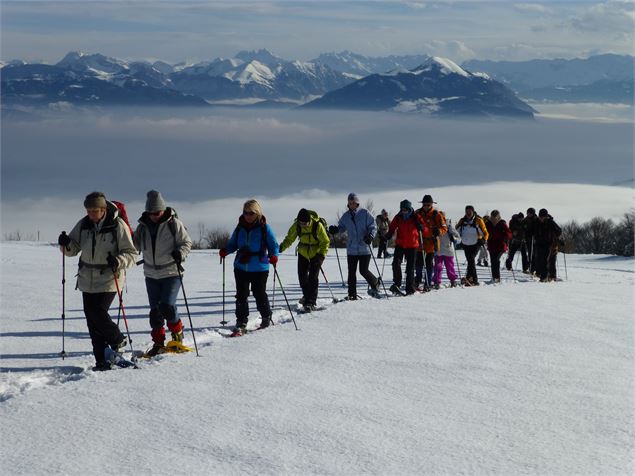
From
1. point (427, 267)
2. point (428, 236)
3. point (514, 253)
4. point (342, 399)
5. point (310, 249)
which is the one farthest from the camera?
point (514, 253)

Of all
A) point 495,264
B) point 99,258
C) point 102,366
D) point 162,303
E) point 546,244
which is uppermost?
point 546,244

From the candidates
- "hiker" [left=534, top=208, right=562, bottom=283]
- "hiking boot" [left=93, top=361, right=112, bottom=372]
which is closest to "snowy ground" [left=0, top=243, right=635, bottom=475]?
"hiking boot" [left=93, top=361, right=112, bottom=372]

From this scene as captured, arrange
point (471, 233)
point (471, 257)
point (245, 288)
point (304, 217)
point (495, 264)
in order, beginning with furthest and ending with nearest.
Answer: point (495, 264) < point (471, 257) < point (471, 233) < point (304, 217) < point (245, 288)

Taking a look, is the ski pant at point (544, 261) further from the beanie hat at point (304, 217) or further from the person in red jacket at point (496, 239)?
the beanie hat at point (304, 217)

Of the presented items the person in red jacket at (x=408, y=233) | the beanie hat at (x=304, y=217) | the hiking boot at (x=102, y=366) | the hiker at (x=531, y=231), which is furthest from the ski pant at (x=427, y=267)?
the hiking boot at (x=102, y=366)

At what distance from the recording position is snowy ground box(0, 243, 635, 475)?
192 inches

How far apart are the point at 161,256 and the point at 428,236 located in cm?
685

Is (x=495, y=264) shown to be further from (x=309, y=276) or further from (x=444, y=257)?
(x=309, y=276)

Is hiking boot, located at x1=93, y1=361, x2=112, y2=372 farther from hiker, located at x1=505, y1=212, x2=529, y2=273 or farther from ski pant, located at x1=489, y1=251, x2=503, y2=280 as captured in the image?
hiker, located at x1=505, y1=212, x2=529, y2=273

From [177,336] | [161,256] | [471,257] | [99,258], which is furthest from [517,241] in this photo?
[99,258]

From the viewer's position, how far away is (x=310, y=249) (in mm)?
10984

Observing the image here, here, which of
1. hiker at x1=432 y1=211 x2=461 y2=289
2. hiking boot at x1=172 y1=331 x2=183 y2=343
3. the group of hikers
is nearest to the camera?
the group of hikers

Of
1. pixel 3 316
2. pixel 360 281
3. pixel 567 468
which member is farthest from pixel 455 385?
pixel 360 281

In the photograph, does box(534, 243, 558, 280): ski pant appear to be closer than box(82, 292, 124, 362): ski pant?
No
